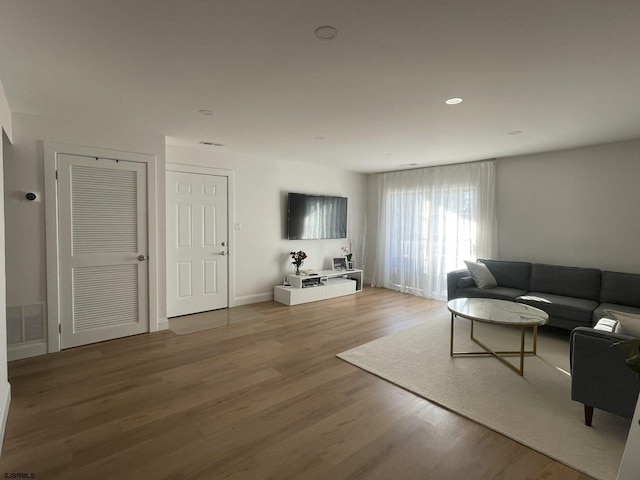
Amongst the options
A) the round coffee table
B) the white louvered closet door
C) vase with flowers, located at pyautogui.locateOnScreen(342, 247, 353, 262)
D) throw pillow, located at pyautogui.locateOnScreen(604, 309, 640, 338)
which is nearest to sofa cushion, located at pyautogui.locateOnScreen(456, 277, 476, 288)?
the round coffee table

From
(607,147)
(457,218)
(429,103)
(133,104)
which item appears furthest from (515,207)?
(133,104)

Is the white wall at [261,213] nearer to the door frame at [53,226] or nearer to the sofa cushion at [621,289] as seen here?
the door frame at [53,226]

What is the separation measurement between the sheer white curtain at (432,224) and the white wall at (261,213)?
142 cm

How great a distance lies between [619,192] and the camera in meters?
4.05

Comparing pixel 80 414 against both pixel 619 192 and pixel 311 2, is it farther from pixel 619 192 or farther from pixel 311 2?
pixel 619 192

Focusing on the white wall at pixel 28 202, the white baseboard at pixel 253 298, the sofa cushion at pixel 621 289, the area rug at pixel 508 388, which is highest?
the white wall at pixel 28 202

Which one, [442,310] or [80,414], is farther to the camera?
[442,310]

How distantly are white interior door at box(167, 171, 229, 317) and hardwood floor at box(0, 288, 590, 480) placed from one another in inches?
46.4

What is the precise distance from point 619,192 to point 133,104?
569 centimetres

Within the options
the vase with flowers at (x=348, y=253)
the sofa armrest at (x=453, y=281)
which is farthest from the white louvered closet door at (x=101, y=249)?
the sofa armrest at (x=453, y=281)

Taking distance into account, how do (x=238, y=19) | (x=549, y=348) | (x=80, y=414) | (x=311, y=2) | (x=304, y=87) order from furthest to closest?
(x=549, y=348)
(x=304, y=87)
(x=80, y=414)
(x=238, y=19)
(x=311, y=2)

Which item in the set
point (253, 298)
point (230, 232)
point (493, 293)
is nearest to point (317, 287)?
point (253, 298)

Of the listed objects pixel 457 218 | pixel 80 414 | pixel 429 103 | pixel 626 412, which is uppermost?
pixel 429 103

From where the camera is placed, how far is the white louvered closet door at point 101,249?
335 centimetres
